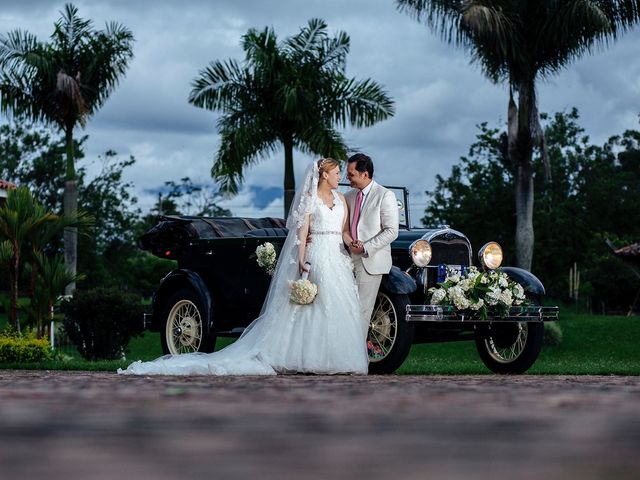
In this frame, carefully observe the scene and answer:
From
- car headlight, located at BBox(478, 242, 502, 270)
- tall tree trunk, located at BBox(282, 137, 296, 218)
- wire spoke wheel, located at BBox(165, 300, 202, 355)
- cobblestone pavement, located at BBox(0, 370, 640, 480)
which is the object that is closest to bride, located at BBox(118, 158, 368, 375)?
wire spoke wheel, located at BBox(165, 300, 202, 355)

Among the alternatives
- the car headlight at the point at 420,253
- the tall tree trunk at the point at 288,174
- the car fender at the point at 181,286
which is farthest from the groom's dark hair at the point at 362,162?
the tall tree trunk at the point at 288,174

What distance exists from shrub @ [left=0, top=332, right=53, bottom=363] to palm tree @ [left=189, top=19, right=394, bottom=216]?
12.8 metres

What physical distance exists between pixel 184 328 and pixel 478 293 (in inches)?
148

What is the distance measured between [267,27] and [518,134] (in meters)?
8.56

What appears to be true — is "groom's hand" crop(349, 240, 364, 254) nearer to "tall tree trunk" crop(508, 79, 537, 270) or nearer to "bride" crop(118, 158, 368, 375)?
"bride" crop(118, 158, 368, 375)

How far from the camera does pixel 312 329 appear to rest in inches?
418

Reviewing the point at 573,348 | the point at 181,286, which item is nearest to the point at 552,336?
the point at 573,348

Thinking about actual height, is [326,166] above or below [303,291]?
above

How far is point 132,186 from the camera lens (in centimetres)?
6025

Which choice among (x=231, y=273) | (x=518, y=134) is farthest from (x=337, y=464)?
(x=518, y=134)

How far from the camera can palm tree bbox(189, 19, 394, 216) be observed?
1155 inches

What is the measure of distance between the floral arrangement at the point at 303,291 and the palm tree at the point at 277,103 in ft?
60.5

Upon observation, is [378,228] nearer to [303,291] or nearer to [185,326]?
[303,291]

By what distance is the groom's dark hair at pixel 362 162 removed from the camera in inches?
427
